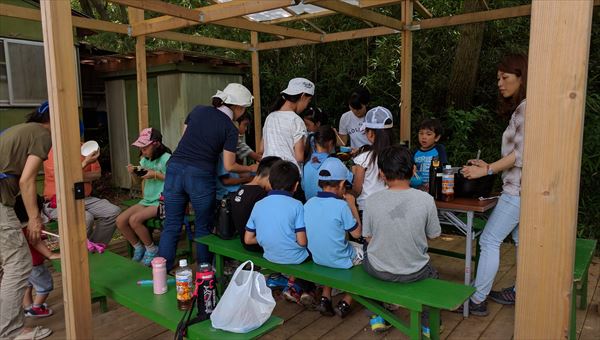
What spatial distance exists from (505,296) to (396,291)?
1.50 meters

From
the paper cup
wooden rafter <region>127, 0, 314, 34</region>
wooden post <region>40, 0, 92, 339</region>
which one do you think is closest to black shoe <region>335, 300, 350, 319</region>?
wooden post <region>40, 0, 92, 339</region>

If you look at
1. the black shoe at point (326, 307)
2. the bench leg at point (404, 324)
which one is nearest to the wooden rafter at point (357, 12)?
the black shoe at point (326, 307)

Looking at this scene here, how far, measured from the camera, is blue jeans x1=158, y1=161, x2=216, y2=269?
11.3 ft

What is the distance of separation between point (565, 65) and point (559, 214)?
0.47 meters

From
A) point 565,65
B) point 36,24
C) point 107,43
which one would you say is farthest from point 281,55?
point 565,65

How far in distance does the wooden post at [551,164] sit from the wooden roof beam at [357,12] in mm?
2865

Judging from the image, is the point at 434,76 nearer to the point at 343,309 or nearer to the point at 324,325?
the point at 343,309

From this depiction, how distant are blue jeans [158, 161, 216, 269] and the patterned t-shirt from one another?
7.09 ft

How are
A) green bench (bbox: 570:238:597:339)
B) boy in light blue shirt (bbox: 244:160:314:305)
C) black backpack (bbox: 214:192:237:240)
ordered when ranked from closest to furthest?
1. green bench (bbox: 570:238:597:339)
2. boy in light blue shirt (bbox: 244:160:314:305)
3. black backpack (bbox: 214:192:237:240)

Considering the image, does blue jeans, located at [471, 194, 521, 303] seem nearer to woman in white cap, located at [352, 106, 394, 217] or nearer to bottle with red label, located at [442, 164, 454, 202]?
bottle with red label, located at [442, 164, 454, 202]

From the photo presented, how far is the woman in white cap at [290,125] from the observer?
11.8 feet

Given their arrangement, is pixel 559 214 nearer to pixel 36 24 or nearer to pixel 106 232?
pixel 106 232

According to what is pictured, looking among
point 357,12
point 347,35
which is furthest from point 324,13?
point 357,12

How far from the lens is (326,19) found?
887cm
